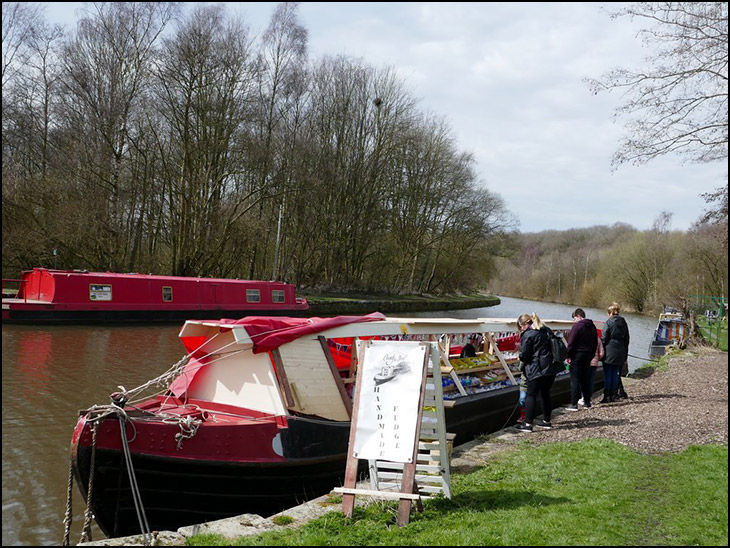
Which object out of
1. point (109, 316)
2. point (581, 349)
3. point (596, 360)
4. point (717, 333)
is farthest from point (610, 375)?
point (109, 316)

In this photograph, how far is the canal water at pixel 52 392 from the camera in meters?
6.94

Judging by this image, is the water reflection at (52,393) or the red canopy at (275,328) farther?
the red canopy at (275,328)

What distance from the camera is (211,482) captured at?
6770 mm

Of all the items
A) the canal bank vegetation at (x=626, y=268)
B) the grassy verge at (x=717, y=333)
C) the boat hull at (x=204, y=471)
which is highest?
the canal bank vegetation at (x=626, y=268)

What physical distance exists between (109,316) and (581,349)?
60.1 feet

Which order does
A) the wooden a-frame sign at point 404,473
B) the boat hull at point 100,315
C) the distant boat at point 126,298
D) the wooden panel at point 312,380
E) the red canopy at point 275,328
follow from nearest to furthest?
1. the wooden a-frame sign at point 404,473
2. the red canopy at point 275,328
3. the wooden panel at point 312,380
4. the boat hull at point 100,315
5. the distant boat at point 126,298

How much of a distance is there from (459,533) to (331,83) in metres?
39.5

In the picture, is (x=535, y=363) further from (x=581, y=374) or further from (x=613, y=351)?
(x=613, y=351)

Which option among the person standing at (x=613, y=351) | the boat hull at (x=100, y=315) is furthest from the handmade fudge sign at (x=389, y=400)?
the boat hull at (x=100, y=315)

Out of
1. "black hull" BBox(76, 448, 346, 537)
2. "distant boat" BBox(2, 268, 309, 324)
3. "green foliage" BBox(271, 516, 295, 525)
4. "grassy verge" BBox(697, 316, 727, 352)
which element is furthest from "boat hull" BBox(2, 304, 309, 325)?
"green foliage" BBox(271, 516, 295, 525)

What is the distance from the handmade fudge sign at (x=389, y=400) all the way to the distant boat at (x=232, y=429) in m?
0.04

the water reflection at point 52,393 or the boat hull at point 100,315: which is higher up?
the boat hull at point 100,315

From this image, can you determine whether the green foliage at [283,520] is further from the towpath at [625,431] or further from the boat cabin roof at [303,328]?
the boat cabin roof at [303,328]

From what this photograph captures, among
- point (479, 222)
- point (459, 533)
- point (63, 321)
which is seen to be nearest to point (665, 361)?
point (459, 533)
